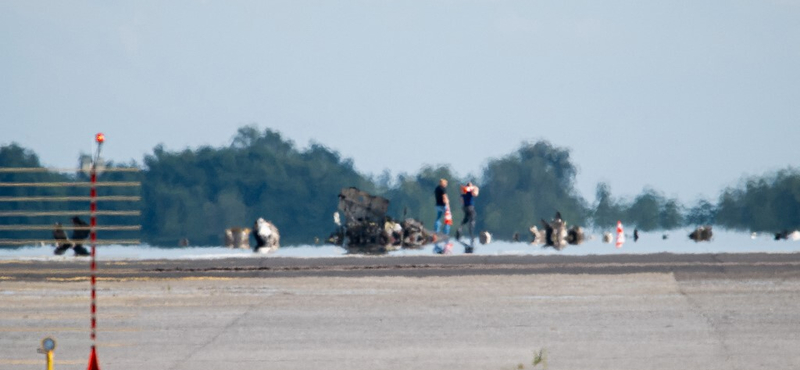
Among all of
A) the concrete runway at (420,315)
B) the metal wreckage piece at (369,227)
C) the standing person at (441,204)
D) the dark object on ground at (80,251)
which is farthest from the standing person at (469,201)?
the dark object on ground at (80,251)

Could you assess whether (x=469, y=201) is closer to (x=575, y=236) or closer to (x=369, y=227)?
(x=369, y=227)

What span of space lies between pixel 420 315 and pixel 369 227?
23162mm

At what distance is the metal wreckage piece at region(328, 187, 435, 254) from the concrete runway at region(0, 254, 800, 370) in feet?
35.9

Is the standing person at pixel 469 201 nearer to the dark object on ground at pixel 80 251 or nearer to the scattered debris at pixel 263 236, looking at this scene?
the scattered debris at pixel 263 236

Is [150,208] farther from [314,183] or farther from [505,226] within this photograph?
[505,226]

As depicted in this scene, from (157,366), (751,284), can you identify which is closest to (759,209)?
(751,284)

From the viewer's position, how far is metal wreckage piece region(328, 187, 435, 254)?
43.0 m

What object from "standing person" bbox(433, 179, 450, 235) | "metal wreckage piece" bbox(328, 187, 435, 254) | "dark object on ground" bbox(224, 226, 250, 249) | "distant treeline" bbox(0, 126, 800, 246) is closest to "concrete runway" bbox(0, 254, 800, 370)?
"standing person" bbox(433, 179, 450, 235)

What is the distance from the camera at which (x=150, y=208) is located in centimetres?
11688

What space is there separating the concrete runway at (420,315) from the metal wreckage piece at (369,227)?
10947 mm

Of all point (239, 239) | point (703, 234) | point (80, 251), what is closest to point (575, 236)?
point (703, 234)

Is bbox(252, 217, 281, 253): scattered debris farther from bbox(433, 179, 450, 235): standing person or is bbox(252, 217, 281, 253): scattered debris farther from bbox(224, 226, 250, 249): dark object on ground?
bbox(224, 226, 250, 249): dark object on ground

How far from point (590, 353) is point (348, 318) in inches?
205

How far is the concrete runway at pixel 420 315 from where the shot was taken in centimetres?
1536
